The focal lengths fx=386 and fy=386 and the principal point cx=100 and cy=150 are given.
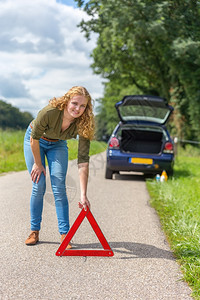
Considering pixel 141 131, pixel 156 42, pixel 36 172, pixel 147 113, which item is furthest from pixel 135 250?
pixel 156 42

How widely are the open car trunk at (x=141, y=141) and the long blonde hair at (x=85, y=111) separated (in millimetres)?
6899

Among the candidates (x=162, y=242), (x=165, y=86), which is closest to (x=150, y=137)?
(x=162, y=242)

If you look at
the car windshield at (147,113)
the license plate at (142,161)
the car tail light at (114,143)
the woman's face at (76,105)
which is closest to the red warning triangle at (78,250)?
the woman's face at (76,105)

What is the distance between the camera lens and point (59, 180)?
160 inches

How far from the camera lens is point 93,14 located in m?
20.0

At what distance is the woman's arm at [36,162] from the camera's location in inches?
154

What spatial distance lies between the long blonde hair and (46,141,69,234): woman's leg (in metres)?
0.37

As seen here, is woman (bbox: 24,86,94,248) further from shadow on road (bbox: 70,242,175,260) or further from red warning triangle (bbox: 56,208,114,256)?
shadow on road (bbox: 70,242,175,260)

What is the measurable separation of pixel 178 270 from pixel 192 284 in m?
0.35

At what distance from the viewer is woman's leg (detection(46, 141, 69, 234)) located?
4051mm

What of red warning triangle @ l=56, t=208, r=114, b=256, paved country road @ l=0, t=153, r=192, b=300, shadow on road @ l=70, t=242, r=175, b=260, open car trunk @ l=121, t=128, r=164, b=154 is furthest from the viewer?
open car trunk @ l=121, t=128, r=164, b=154

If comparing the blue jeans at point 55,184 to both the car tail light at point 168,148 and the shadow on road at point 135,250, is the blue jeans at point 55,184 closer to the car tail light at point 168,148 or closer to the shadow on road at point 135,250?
the shadow on road at point 135,250

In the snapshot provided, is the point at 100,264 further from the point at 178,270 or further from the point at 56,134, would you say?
the point at 56,134

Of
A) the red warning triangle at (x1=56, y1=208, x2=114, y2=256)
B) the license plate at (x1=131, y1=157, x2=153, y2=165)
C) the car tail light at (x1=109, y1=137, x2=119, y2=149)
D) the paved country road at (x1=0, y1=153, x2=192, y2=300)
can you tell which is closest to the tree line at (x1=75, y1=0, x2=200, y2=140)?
the car tail light at (x1=109, y1=137, x2=119, y2=149)
